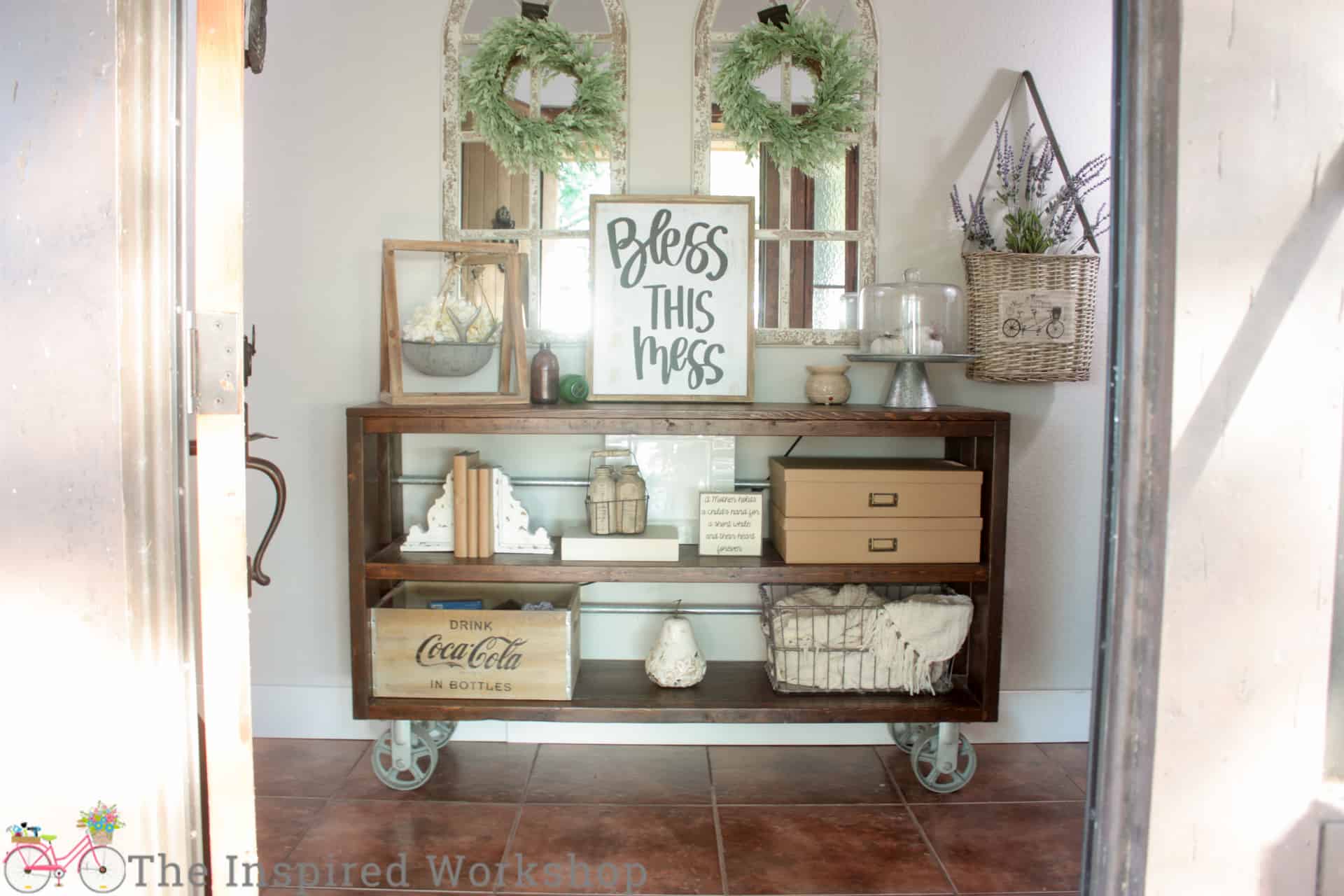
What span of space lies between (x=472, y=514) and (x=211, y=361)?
3.94ft

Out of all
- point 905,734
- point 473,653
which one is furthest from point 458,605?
point 905,734

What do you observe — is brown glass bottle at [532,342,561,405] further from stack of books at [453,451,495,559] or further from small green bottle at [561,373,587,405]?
stack of books at [453,451,495,559]

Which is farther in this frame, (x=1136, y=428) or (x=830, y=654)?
(x=830, y=654)

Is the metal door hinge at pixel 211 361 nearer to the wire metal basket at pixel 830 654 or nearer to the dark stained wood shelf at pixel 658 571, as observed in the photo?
the dark stained wood shelf at pixel 658 571

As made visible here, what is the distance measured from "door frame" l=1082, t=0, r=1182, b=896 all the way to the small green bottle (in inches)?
60.9

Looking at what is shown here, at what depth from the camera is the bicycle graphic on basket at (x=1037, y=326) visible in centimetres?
246

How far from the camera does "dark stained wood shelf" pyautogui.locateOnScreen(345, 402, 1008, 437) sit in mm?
2258

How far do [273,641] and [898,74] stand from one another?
2397mm

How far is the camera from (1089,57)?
2.65 meters

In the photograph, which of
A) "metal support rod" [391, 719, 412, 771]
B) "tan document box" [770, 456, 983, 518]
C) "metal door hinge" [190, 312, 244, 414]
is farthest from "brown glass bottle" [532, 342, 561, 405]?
"metal door hinge" [190, 312, 244, 414]

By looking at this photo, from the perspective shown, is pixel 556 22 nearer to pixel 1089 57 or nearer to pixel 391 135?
pixel 391 135

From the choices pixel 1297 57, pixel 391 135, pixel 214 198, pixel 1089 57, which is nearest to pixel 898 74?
pixel 1089 57

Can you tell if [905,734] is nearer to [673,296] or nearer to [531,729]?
[531,729]

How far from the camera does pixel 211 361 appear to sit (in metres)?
1.24
